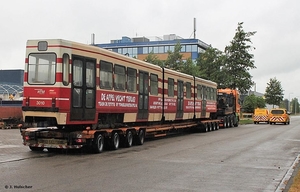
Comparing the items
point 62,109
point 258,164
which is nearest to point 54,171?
point 62,109

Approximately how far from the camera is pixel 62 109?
1386cm

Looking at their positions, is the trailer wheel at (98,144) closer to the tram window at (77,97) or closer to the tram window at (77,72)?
the tram window at (77,97)

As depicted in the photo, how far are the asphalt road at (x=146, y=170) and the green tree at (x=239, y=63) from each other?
37.3 metres

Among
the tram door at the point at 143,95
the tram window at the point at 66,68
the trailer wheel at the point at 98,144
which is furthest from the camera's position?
the tram door at the point at 143,95

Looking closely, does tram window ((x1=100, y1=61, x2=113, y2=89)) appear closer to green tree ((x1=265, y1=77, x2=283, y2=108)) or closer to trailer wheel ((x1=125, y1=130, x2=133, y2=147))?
trailer wheel ((x1=125, y1=130, x2=133, y2=147))

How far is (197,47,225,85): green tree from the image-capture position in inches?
2089

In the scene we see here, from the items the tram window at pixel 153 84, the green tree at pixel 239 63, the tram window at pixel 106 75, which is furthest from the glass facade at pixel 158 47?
the tram window at pixel 106 75

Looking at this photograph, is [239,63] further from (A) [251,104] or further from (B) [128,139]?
(B) [128,139]

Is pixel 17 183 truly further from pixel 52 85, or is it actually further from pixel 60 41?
pixel 60 41

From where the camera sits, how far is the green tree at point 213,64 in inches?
2089

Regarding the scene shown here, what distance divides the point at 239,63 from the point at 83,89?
42.2m

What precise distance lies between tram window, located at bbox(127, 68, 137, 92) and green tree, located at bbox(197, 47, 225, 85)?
35021mm

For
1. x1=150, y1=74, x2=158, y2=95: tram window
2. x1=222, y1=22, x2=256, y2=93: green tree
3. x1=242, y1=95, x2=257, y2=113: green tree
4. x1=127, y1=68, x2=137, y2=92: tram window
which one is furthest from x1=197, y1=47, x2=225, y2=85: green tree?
x1=127, y1=68, x2=137, y2=92: tram window

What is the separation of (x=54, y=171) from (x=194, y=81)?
1871 centimetres
